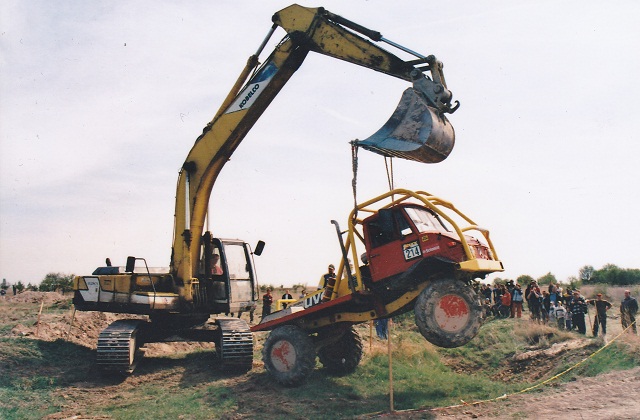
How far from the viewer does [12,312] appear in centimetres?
2169

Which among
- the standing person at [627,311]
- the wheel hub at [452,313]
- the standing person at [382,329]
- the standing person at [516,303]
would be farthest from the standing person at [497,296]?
the wheel hub at [452,313]

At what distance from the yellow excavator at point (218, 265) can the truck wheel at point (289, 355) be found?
0.08 meters

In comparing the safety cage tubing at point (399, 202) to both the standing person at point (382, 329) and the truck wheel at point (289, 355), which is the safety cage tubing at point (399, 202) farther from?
the standing person at point (382, 329)

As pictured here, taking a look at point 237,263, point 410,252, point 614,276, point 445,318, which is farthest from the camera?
point 614,276

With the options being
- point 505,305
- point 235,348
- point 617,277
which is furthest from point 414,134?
point 617,277

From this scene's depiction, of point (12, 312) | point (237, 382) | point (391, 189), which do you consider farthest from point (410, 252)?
point (12, 312)

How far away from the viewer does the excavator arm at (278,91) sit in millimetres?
9406

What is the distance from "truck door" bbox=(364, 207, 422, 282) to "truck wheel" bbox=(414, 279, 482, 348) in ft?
2.46

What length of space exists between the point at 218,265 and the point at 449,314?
19.9 ft

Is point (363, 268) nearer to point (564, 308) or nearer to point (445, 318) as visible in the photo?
point (445, 318)

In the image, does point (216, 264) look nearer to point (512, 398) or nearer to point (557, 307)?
point (512, 398)

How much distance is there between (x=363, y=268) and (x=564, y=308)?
389 inches

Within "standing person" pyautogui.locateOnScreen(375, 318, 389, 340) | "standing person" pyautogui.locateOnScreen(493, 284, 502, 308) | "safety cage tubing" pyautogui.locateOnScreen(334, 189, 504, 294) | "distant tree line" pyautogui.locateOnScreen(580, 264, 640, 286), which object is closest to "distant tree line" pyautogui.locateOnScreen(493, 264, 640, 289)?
"distant tree line" pyautogui.locateOnScreen(580, 264, 640, 286)

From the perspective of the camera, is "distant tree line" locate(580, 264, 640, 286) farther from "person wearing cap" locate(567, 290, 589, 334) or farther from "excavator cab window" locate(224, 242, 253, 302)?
"excavator cab window" locate(224, 242, 253, 302)
